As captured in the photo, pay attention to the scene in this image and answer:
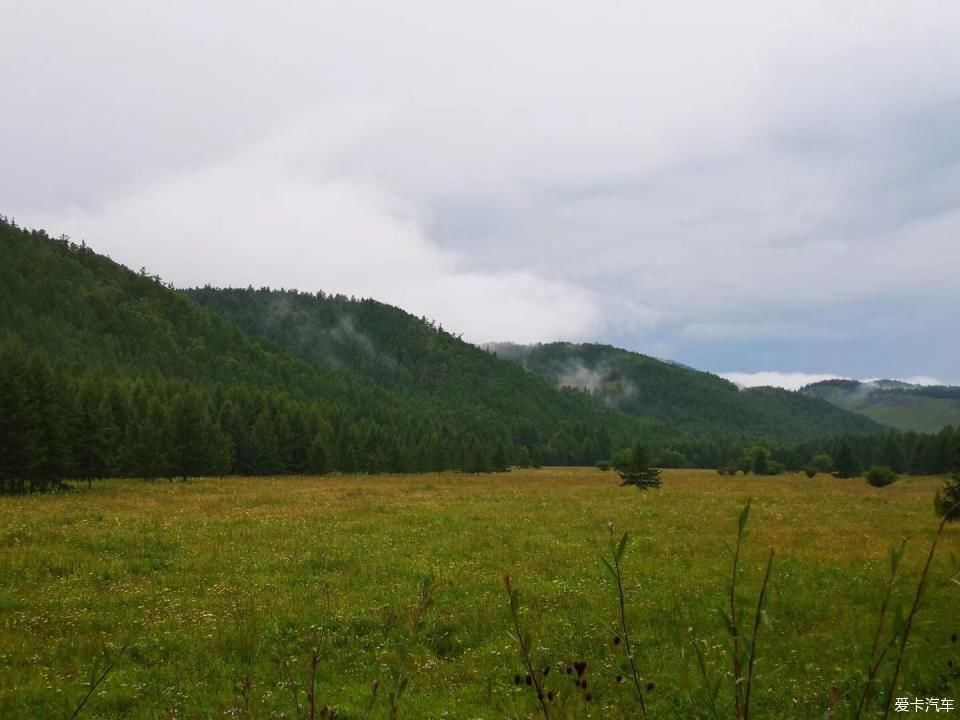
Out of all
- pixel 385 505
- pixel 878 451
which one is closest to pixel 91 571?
pixel 385 505

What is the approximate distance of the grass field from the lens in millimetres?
8617

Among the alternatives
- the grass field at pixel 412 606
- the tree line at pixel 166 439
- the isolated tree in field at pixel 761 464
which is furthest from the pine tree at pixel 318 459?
the isolated tree in field at pixel 761 464

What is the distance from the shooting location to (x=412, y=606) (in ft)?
41.2

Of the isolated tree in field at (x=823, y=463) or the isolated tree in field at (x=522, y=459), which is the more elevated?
the isolated tree in field at (x=823, y=463)

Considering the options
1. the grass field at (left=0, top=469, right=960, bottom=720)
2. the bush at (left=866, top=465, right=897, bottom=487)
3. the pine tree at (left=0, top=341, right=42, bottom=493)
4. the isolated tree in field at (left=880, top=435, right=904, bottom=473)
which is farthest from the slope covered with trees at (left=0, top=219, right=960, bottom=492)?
the bush at (left=866, top=465, right=897, bottom=487)

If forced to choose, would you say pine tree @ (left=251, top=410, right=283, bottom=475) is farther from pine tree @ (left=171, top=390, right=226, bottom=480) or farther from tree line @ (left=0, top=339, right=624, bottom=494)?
pine tree @ (left=171, top=390, right=226, bottom=480)

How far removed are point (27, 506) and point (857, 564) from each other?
35.7 m

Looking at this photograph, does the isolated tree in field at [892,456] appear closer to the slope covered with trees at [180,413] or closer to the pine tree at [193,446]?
the slope covered with trees at [180,413]

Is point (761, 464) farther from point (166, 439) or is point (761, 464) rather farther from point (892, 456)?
point (166, 439)

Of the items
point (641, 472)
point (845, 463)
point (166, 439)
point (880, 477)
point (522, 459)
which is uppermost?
point (166, 439)

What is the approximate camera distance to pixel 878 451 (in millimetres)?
127250

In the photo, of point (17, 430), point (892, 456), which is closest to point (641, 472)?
point (17, 430)

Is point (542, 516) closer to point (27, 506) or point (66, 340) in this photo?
point (27, 506)

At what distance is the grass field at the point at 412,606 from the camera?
28.3ft
